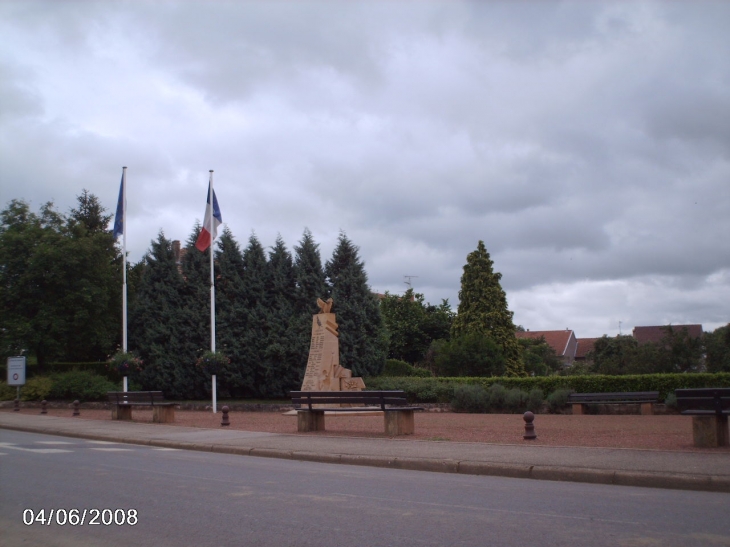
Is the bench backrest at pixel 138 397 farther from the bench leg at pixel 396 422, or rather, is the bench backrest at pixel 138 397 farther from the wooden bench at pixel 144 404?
the bench leg at pixel 396 422

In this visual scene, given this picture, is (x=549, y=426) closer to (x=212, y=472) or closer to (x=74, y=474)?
(x=212, y=472)

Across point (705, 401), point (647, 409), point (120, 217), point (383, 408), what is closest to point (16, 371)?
point (120, 217)

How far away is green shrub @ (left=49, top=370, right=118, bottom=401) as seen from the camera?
33.5 m

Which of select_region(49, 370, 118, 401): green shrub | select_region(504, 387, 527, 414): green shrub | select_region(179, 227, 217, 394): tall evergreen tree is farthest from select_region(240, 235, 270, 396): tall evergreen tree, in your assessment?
select_region(504, 387, 527, 414): green shrub

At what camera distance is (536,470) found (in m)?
10.4

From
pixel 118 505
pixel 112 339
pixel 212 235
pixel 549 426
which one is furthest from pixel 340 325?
pixel 118 505

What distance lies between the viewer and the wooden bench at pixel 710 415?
1207 cm

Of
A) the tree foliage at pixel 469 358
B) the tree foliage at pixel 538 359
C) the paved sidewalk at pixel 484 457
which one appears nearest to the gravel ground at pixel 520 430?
the paved sidewalk at pixel 484 457

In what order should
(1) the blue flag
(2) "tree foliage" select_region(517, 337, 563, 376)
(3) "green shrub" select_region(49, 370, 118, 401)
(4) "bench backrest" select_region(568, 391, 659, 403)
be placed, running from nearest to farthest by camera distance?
(4) "bench backrest" select_region(568, 391, 659, 403) → (1) the blue flag → (3) "green shrub" select_region(49, 370, 118, 401) → (2) "tree foliage" select_region(517, 337, 563, 376)

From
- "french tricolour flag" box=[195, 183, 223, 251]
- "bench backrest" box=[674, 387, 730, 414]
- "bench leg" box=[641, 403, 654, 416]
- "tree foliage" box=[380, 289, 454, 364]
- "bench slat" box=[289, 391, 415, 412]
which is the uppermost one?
"french tricolour flag" box=[195, 183, 223, 251]

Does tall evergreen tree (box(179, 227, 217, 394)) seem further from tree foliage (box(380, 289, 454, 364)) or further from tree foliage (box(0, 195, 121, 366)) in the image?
tree foliage (box(380, 289, 454, 364))

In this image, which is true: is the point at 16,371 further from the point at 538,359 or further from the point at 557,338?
the point at 557,338

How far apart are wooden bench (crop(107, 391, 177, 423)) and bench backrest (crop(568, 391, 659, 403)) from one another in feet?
47.5

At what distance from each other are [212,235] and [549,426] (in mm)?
16378
